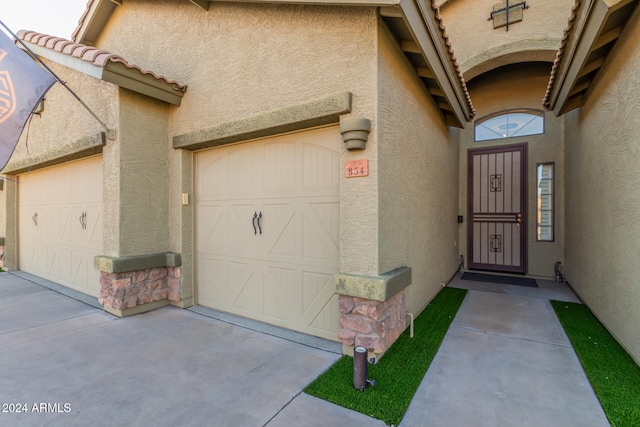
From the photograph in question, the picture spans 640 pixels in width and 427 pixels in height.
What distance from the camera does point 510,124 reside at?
7.36 meters

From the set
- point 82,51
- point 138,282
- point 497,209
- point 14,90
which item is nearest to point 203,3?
point 82,51

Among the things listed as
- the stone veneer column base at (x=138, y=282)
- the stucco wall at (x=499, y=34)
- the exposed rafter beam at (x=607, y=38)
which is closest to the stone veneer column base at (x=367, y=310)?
the stone veneer column base at (x=138, y=282)

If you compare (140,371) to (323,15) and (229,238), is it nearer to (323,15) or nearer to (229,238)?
(229,238)

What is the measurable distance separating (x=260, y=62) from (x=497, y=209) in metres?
6.46

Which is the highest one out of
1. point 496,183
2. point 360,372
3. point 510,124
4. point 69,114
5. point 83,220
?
point 510,124

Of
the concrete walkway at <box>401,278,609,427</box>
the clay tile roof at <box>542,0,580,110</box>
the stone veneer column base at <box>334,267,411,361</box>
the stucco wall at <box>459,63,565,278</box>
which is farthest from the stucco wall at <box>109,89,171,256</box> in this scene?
the stucco wall at <box>459,63,565,278</box>

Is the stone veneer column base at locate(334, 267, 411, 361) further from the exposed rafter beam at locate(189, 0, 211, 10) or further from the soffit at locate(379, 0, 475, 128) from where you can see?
the exposed rafter beam at locate(189, 0, 211, 10)

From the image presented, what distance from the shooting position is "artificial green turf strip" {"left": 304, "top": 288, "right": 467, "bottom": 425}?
237 cm

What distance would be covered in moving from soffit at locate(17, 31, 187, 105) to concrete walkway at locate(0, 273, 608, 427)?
331cm

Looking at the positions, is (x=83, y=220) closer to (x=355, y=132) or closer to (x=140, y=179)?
(x=140, y=179)

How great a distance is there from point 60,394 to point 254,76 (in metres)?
3.83

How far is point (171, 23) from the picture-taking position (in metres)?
4.89

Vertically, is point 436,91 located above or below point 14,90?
above

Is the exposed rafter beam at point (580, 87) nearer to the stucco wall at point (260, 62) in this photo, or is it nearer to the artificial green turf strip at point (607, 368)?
the artificial green turf strip at point (607, 368)
